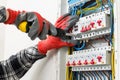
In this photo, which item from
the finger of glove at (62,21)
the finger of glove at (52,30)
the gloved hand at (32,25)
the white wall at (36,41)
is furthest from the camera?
the white wall at (36,41)

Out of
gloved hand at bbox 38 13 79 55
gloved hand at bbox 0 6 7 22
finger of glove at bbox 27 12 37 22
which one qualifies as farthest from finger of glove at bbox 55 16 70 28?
gloved hand at bbox 0 6 7 22

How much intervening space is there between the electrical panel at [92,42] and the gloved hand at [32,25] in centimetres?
26

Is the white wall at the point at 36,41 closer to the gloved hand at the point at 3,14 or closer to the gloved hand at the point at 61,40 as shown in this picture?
the gloved hand at the point at 61,40

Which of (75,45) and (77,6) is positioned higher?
(77,6)

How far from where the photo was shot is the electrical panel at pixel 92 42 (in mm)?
1227

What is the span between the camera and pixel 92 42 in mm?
1429

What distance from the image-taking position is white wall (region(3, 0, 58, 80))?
1.60 meters

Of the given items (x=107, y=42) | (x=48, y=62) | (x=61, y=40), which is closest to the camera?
(x=107, y=42)

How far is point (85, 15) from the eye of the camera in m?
1.44

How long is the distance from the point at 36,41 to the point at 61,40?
0.41 metres

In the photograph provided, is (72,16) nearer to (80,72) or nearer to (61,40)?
(61,40)

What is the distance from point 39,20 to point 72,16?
288 millimetres

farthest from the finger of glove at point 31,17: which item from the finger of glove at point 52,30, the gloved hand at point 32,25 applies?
the finger of glove at point 52,30

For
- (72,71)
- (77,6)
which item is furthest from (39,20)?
(72,71)
